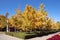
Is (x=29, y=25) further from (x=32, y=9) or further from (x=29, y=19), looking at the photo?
(x=32, y=9)

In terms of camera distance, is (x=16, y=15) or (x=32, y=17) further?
(x=16, y=15)

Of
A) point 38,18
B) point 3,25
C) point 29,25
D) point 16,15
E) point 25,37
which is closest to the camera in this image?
point 25,37

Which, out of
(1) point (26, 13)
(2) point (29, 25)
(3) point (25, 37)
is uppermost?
(1) point (26, 13)

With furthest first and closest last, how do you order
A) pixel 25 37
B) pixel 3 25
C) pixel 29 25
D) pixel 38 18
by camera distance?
pixel 3 25
pixel 38 18
pixel 29 25
pixel 25 37

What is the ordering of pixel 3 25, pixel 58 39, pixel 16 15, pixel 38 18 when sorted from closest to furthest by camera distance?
pixel 58 39
pixel 38 18
pixel 16 15
pixel 3 25

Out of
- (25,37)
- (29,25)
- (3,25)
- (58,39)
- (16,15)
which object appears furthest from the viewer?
(3,25)

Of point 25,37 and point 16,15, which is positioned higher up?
point 16,15

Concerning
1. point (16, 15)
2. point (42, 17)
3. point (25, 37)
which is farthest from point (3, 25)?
point (25, 37)

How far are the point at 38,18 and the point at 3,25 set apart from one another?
2391 cm

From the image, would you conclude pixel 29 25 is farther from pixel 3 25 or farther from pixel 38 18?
pixel 3 25

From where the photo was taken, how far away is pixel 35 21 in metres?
31.1

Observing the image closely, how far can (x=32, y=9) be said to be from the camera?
102ft

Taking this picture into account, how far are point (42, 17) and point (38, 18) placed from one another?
159 centimetres

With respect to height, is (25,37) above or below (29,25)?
below
